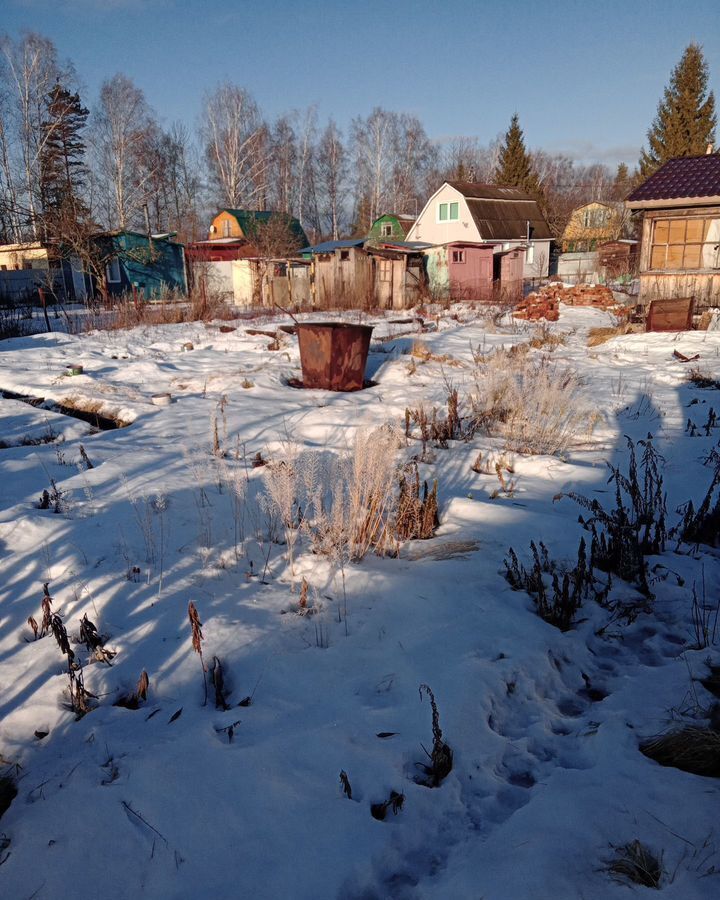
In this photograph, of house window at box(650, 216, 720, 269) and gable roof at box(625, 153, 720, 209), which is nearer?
gable roof at box(625, 153, 720, 209)

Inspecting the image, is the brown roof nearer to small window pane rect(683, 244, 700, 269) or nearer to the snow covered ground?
small window pane rect(683, 244, 700, 269)

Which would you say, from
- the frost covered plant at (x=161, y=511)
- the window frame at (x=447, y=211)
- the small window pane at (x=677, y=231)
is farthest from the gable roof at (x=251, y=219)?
the frost covered plant at (x=161, y=511)

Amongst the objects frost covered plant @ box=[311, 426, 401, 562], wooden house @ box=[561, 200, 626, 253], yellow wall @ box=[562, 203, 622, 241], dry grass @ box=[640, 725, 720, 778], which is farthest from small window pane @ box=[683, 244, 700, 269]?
yellow wall @ box=[562, 203, 622, 241]

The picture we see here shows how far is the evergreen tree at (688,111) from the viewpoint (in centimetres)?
3269

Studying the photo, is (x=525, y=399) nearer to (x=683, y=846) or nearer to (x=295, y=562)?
(x=295, y=562)

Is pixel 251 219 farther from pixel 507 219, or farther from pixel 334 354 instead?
pixel 334 354

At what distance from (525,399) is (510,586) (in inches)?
134

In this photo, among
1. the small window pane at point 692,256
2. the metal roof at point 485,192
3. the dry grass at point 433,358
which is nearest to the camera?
the dry grass at point 433,358

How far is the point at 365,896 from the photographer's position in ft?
4.62

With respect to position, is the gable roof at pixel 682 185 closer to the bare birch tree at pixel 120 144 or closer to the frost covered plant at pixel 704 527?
the frost covered plant at pixel 704 527

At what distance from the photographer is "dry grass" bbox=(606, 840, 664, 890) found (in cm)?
134

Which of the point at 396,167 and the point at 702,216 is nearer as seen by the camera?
the point at 702,216

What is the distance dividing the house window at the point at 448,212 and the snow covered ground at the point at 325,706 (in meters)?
30.6

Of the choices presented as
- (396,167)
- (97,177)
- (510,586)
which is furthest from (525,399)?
(396,167)
